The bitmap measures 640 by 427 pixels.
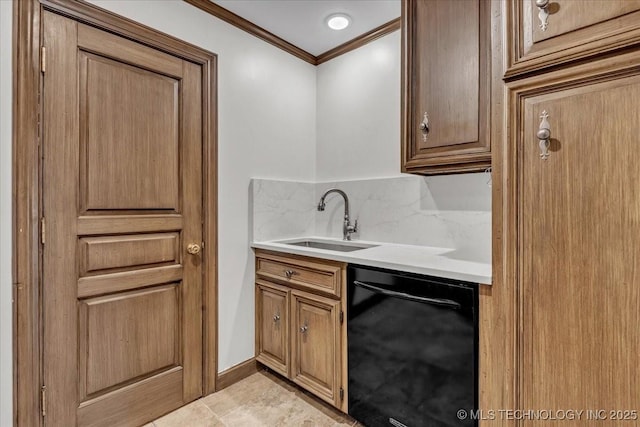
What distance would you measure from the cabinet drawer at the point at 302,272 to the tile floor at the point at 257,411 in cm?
68

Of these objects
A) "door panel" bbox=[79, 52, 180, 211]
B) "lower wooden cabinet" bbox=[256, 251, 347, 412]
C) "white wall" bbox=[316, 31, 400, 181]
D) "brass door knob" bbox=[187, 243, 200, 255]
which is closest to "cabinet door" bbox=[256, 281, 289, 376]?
"lower wooden cabinet" bbox=[256, 251, 347, 412]

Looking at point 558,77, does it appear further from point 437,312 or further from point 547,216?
→ point 437,312

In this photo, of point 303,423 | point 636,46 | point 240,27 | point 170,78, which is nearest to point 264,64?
point 240,27

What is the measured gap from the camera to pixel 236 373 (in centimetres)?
210

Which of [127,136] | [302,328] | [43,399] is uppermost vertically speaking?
[127,136]

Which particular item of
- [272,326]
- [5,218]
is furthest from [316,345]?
[5,218]

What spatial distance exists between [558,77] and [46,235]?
6.76 feet

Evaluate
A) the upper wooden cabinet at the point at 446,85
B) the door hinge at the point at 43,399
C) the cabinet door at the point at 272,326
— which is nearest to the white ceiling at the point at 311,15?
the upper wooden cabinet at the point at 446,85

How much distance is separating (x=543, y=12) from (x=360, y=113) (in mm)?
1462

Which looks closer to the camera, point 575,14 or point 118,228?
point 575,14

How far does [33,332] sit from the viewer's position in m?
1.38

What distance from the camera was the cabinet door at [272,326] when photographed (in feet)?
6.52

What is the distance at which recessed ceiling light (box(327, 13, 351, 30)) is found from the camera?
6.82ft

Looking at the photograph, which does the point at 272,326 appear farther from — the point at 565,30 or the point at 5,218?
Result: the point at 565,30
